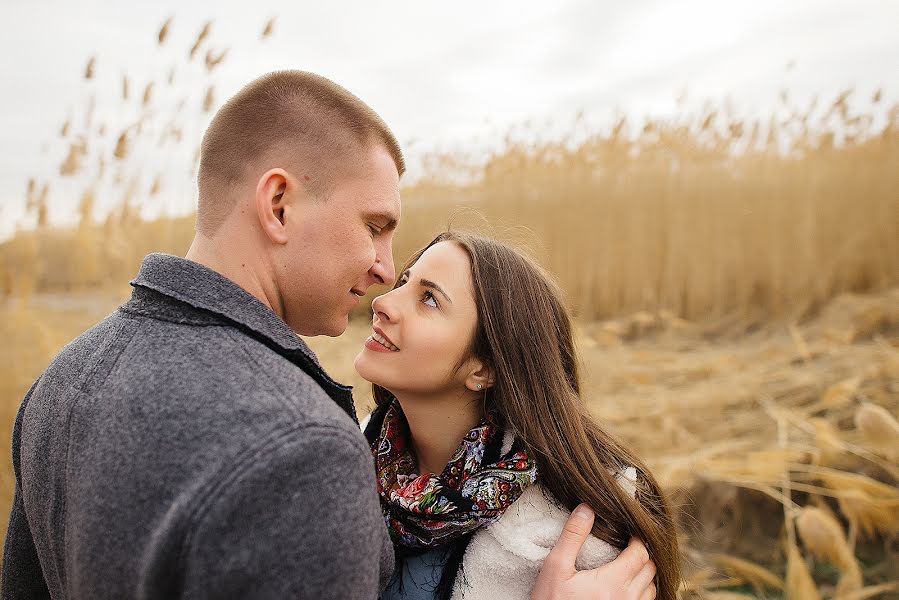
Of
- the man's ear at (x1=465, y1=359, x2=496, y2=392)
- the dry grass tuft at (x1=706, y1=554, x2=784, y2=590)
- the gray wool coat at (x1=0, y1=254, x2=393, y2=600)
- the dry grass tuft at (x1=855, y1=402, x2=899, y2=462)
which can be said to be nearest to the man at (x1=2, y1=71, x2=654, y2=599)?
the gray wool coat at (x1=0, y1=254, x2=393, y2=600)

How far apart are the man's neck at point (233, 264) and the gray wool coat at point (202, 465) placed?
0.15m

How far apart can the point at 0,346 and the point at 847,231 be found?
4477 mm

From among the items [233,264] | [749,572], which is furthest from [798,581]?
[233,264]

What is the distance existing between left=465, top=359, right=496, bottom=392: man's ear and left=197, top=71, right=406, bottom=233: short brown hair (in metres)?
0.53

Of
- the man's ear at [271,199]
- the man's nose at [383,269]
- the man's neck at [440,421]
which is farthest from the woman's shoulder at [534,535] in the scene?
the man's ear at [271,199]

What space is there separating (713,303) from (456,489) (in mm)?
3870

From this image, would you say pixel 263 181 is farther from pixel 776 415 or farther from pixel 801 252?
pixel 801 252

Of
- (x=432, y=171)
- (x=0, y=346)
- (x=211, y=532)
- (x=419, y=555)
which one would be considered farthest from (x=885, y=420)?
(x=432, y=171)

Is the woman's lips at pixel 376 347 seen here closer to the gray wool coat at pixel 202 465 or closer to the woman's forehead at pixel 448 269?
the woman's forehead at pixel 448 269

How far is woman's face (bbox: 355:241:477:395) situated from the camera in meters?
1.46

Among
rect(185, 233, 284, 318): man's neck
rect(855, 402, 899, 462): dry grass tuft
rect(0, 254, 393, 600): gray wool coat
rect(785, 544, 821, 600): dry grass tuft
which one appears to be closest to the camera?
rect(0, 254, 393, 600): gray wool coat

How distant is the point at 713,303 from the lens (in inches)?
188

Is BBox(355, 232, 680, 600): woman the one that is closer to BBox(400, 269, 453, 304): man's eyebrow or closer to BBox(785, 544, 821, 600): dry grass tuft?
BBox(400, 269, 453, 304): man's eyebrow

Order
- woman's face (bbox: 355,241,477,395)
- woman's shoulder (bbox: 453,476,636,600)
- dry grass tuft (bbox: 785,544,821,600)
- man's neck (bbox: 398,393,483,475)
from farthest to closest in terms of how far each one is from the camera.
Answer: dry grass tuft (bbox: 785,544,821,600)
man's neck (bbox: 398,393,483,475)
woman's face (bbox: 355,241,477,395)
woman's shoulder (bbox: 453,476,636,600)
